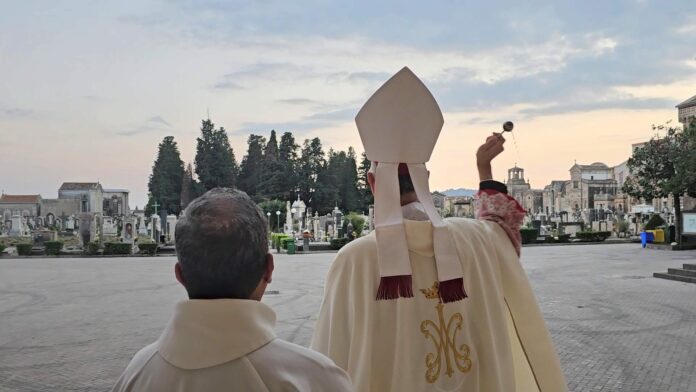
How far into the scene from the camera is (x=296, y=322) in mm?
10805

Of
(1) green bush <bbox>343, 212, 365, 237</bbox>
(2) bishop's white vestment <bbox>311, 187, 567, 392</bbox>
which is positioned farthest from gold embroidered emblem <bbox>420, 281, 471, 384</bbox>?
(1) green bush <bbox>343, 212, 365, 237</bbox>

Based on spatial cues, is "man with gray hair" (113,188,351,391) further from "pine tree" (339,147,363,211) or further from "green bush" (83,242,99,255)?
"pine tree" (339,147,363,211)

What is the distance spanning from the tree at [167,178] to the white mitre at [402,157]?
73.1 metres

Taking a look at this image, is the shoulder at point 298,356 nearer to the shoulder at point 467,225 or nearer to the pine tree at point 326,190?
the shoulder at point 467,225

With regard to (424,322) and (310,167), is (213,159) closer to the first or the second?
(310,167)

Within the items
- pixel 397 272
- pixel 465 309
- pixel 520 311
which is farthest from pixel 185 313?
pixel 520 311

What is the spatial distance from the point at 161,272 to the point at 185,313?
21.6 m

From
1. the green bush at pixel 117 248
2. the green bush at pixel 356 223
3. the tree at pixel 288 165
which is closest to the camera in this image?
the green bush at pixel 117 248

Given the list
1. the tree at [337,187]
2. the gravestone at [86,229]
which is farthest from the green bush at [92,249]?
the tree at [337,187]

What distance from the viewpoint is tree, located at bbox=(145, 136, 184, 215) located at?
245 feet

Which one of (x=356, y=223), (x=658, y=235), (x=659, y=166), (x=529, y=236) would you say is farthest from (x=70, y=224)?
(x=659, y=166)

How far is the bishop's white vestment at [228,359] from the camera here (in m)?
1.40

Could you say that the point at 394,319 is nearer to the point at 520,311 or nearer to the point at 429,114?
the point at 520,311

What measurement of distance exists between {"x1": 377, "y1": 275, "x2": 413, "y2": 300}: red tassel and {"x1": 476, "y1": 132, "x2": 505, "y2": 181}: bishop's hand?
0.75 meters
